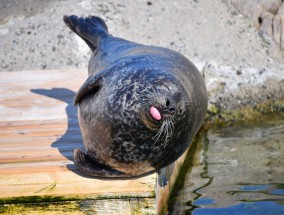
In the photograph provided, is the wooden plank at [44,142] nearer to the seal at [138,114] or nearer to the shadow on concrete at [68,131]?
the shadow on concrete at [68,131]

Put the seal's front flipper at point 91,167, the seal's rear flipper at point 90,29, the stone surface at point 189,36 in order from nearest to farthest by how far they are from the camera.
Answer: the seal's front flipper at point 91,167, the seal's rear flipper at point 90,29, the stone surface at point 189,36

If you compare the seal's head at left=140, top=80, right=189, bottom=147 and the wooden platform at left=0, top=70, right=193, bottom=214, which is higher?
the seal's head at left=140, top=80, right=189, bottom=147

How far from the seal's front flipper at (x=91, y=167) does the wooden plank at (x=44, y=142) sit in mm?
41

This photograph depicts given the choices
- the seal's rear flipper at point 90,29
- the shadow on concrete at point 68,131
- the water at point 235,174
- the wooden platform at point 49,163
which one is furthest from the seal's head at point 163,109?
the seal's rear flipper at point 90,29

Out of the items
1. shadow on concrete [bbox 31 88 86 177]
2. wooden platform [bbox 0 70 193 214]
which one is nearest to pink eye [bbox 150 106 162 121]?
wooden platform [bbox 0 70 193 214]

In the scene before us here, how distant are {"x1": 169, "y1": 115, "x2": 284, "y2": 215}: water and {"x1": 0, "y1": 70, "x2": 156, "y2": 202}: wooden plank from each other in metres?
0.98

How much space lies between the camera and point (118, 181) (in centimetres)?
395

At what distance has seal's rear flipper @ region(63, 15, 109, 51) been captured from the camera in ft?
18.8

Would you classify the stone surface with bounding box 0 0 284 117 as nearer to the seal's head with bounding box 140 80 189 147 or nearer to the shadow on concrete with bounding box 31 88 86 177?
the shadow on concrete with bounding box 31 88 86 177

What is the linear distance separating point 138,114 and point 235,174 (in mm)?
2275

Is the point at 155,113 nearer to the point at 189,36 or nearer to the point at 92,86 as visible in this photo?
the point at 92,86

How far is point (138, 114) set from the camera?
3.65 metres

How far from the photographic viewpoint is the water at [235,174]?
4930 millimetres

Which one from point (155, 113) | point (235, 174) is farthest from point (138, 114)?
point (235, 174)
